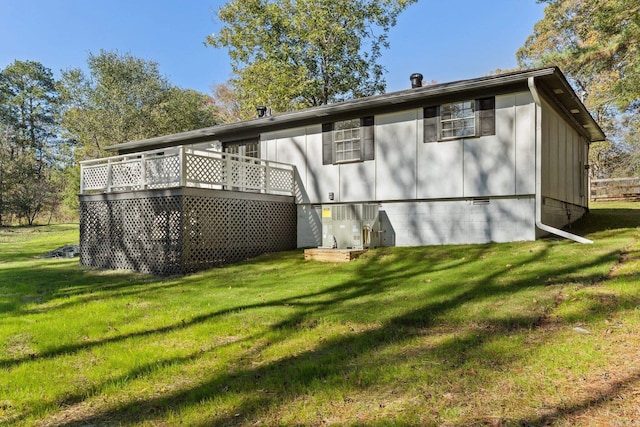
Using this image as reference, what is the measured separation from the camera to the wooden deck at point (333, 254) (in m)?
9.06

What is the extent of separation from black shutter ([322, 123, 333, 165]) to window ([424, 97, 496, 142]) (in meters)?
2.63

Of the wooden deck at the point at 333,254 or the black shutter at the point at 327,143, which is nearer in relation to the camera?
the wooden deck at the point at 333,254

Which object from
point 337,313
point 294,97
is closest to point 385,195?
point 337,313

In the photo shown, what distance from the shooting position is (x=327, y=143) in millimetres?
11391

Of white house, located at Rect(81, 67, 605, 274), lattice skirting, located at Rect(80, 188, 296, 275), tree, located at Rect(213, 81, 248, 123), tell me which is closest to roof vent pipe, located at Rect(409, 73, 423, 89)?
white house, located at Rect(81, 67, 605, 274)

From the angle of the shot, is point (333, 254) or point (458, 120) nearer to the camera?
point (333, 254)

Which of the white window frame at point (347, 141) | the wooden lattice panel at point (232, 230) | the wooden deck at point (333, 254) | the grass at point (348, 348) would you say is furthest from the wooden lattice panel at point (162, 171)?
the white window frame at point (347, 141)

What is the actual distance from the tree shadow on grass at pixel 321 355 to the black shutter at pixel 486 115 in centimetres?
402

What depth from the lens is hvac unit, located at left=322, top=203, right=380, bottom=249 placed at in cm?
981

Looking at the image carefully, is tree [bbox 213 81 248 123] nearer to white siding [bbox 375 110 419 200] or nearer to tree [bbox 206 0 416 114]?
tree [bbox 206 0 416 114]

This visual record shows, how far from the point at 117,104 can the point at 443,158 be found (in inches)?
943

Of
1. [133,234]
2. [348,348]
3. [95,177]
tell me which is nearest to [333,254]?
[133,234]

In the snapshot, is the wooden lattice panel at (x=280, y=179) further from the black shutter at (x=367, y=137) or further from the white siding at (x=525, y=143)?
the white siding at (x=525, y=143)

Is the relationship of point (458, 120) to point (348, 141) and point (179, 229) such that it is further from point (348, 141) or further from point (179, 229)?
point (179, 229)
